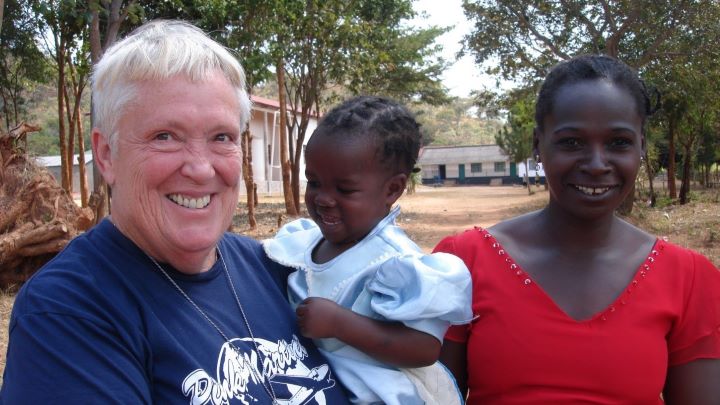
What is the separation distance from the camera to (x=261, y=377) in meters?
1.71

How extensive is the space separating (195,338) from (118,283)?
0.23 metres

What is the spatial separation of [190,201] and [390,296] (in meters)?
0.64

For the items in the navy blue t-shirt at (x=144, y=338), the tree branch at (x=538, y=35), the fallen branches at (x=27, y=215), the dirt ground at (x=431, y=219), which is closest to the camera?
the navy blue t-shirt at (x=144, y=338)

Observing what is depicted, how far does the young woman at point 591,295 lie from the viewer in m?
1.89

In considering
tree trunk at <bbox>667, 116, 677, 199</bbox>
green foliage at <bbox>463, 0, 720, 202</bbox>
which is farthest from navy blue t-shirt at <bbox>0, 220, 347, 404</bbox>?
tree trunk at <bbox>667, 116, 677, 199</bbox>

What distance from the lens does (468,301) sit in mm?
1943

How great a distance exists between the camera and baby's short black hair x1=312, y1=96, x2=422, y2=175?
2.18 meters

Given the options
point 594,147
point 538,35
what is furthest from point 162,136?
point 538,35

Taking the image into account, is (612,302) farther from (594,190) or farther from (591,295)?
(594,190)

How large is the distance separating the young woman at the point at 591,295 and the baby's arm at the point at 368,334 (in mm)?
221

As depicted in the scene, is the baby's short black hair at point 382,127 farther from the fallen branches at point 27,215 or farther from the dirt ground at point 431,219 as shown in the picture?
the dirt ground at point 431,219

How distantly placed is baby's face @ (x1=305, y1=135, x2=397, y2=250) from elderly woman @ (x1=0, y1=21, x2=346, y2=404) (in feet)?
1.24

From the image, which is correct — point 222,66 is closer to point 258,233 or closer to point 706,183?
point 258,233

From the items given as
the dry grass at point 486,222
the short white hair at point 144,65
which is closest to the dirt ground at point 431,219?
the dry grass at point 486,222
